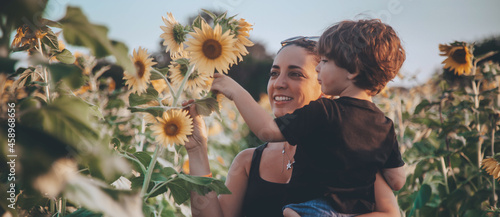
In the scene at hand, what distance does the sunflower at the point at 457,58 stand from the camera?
2.67m

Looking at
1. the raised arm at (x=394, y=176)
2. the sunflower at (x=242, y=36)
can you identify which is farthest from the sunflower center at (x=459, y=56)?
the sunflower at (x=242, y=36)

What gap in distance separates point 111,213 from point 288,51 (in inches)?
65.8

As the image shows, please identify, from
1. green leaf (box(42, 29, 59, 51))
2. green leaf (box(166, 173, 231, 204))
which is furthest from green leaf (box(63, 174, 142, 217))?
green leaf (box(42, 29, 59, 51))

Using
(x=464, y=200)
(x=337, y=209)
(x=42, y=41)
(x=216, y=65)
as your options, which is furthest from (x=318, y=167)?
(x=464, y=200)

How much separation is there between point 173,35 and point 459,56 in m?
2.28

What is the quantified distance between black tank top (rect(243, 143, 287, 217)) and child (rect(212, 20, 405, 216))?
0.19 meters

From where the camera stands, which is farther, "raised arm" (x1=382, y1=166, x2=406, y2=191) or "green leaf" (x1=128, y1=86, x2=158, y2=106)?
"raised arm" (x1=382, y1=166, x2=406, y2=191)

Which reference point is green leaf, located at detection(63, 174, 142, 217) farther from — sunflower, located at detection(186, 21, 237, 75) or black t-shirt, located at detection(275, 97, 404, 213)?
black t-shirt, located at detection(275, 97, 404, 213)

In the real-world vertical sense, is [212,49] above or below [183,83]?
above

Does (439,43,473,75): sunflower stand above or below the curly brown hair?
below

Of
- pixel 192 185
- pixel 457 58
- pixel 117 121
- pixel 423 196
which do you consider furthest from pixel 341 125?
pixel 117 121

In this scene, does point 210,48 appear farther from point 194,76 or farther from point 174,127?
point 174,127

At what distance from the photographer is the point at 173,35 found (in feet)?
4.07

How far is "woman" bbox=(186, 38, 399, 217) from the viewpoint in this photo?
1810 millimetres
